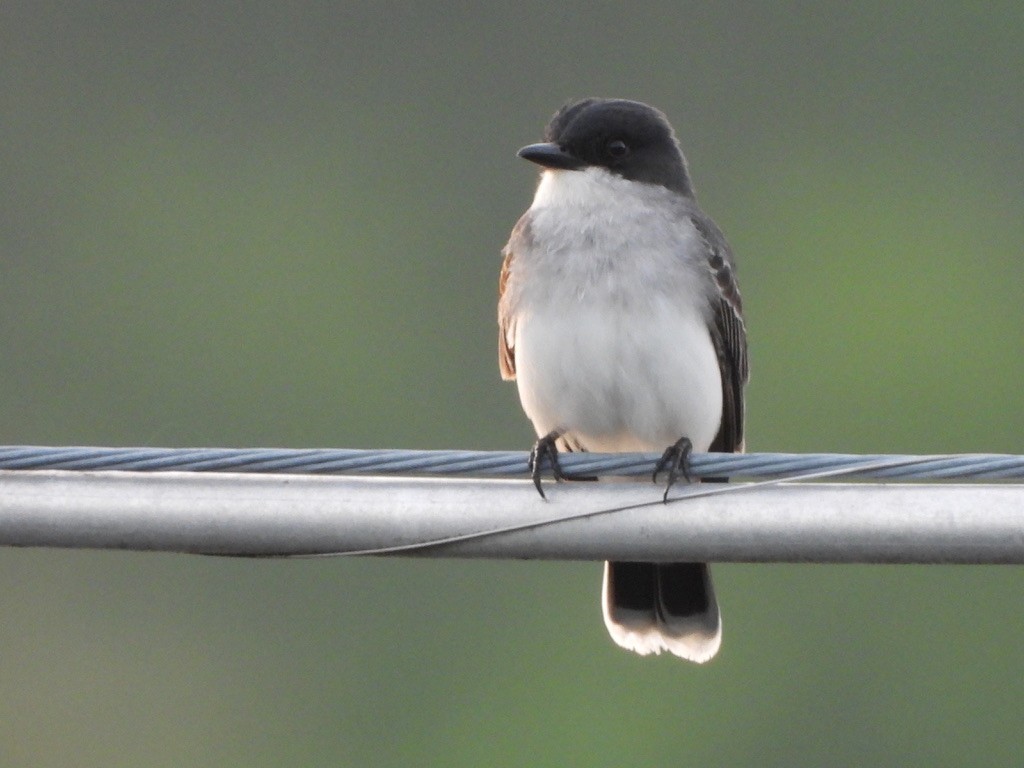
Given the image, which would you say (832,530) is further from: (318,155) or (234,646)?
(318,155)

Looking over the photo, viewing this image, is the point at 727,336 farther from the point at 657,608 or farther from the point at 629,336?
the point at 657,608

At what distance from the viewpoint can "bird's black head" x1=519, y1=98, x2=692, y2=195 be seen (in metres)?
5.27

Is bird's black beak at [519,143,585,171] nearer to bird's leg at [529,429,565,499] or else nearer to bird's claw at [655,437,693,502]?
bird's leg at [529,429,565,499]

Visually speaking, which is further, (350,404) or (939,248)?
(939,248)

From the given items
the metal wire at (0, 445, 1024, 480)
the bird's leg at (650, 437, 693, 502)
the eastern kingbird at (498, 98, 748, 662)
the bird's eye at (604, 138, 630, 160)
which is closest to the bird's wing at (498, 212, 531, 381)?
the eastern kingbird at (498, 98, 748, 662)

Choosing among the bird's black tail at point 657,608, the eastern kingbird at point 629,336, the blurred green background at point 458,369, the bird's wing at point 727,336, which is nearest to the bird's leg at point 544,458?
the eastern kingbird at point 629,336

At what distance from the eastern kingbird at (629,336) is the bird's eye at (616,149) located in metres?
0.07

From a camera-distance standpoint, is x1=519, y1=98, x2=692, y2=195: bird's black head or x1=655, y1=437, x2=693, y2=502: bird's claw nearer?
x1=655, y1=437, x2=693, y2=502: bird's claw

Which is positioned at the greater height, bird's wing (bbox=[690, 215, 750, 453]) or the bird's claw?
bird's wing (bbox=[690, 215, 750, 453])

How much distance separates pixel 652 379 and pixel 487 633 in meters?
12.5

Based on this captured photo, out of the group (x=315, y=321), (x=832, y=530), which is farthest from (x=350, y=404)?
(x=832, y=530)

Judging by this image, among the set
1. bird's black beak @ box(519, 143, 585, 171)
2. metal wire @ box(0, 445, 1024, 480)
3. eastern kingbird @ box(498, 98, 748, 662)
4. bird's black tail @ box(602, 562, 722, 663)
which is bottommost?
bird's black tail @ box(602, 562, 722, 663)

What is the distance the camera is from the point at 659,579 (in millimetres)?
4973

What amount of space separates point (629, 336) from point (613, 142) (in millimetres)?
619
